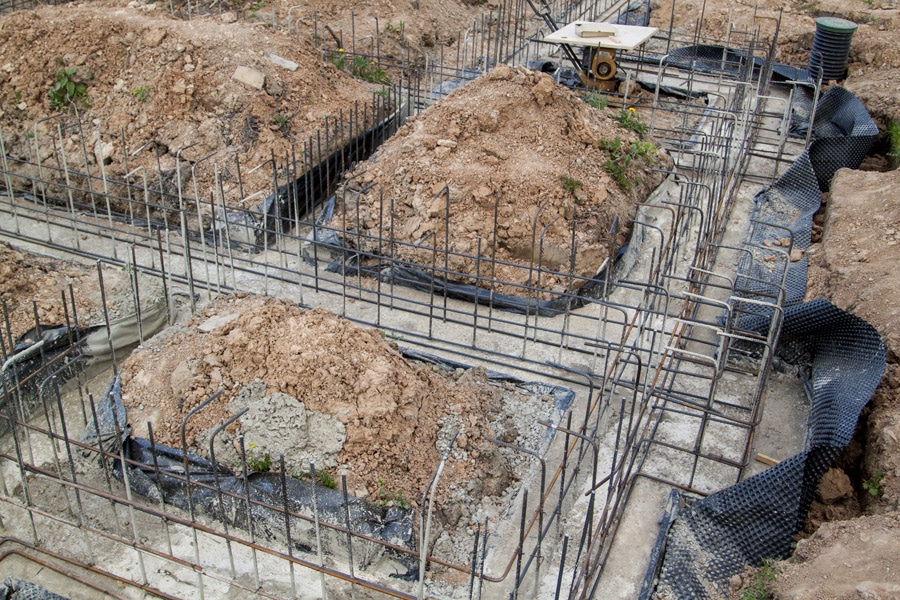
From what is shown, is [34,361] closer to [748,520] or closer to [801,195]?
[748,520]

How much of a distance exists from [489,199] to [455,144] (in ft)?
3.21

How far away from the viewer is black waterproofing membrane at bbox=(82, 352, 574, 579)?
262 inches

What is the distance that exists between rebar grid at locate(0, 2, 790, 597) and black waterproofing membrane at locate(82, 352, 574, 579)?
134 millimetres

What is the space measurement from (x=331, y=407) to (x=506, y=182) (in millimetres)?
4124

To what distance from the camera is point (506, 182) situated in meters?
10.3

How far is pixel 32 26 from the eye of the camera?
41.3 ft

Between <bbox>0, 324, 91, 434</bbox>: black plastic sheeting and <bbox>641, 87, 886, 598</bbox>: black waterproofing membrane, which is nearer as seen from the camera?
<bbox>641, 87, 886, 598</bbox>: black waterproofing membrane

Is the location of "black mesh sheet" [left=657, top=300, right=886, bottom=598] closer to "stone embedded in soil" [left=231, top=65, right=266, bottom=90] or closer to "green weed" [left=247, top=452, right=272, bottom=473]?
"green weed" [left=247, top=452, right=272, bottom=473]

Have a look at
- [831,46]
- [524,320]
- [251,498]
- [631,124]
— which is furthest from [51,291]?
[831,46]

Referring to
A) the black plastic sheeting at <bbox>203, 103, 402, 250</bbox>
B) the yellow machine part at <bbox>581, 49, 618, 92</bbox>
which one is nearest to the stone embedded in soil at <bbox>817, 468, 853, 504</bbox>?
the black plastic sheeting at <bbox>203, 103, 402, 250</bbox>

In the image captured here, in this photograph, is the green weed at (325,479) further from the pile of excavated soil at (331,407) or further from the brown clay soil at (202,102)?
the brown clay soil at (202,102)

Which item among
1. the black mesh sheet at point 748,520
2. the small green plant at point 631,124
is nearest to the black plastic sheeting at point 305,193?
the small green plant at point 631,124

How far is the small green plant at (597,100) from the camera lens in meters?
12.8

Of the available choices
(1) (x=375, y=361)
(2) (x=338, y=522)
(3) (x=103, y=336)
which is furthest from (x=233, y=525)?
(3) (x=103, y=336)
